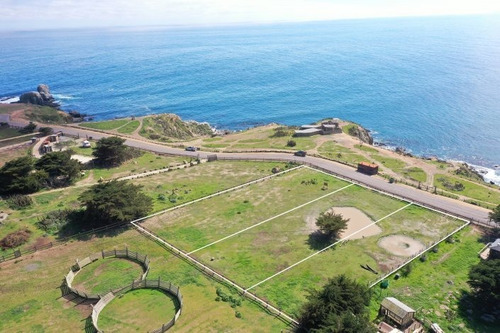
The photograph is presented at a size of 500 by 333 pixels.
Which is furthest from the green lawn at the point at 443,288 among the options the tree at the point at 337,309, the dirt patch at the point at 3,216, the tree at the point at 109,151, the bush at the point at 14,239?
the tree at the point at 109,151

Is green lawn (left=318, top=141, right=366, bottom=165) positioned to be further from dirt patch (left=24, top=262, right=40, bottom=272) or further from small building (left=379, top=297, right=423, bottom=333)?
dirt patch (left=24, top=262, right=40, bottom=272)

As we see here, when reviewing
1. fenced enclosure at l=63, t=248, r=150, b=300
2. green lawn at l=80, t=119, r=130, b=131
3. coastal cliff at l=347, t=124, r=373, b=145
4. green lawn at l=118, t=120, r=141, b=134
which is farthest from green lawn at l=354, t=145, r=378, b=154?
green lawn at l=80, t=119, r=130, b=131

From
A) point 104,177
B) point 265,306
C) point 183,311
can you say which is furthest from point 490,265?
point 104,177

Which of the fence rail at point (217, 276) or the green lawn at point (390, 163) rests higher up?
the fence rail at point (217, 276)

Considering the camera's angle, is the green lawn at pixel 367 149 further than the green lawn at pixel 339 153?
Yes

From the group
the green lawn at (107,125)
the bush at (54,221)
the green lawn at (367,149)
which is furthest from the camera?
the green lawn at (107,125)

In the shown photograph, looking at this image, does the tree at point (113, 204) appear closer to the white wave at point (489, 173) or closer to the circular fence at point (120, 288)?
the circular fence at point (120, 288)

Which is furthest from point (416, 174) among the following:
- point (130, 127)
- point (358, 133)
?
point (130, 127)

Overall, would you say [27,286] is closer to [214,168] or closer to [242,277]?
[242,277]
